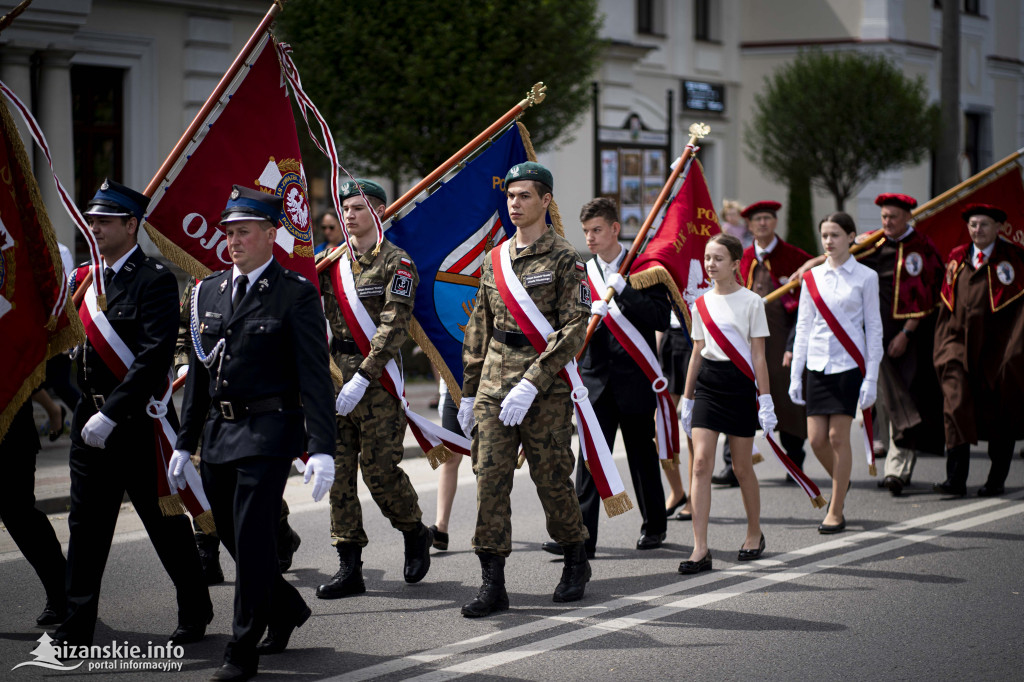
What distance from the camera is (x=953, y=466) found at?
8680mm

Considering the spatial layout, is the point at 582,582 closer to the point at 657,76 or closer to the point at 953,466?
the point at 953,466

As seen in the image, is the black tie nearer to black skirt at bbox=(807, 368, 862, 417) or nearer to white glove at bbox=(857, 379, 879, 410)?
black skirt at bbox=(807, 368, 862, 417)

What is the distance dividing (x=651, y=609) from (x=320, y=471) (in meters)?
1.99

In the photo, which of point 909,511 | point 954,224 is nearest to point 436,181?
point 909,511

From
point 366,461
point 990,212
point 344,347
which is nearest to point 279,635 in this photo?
point 366,461

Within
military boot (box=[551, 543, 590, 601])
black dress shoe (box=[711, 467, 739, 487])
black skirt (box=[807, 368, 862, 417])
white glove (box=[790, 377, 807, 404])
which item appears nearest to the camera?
military boot (box=[551, 543, 590, 601])

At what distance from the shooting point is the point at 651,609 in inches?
230

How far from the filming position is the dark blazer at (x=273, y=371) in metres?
4.73

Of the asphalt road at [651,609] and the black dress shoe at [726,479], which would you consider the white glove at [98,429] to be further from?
the black dress shoe at [726,479]

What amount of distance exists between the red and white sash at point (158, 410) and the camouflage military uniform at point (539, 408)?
4.31 feet

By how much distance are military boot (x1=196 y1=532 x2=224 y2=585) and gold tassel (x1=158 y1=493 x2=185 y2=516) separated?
1000mm

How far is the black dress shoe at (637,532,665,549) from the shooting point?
7.14 m

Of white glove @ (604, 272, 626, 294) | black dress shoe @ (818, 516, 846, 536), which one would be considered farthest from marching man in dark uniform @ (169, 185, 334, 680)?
black dress shoe @ (818, 516, 846, 536)

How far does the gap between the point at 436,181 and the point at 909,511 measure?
12.8 feet
